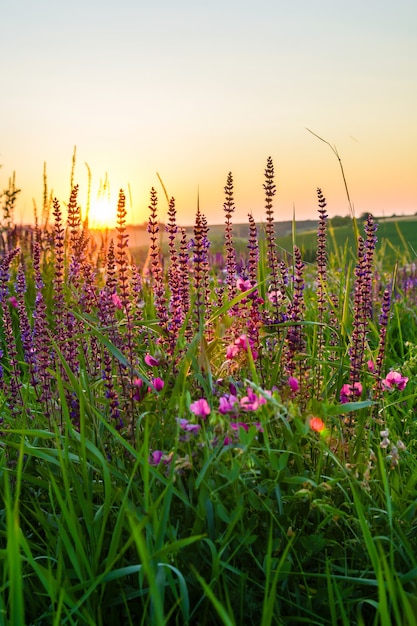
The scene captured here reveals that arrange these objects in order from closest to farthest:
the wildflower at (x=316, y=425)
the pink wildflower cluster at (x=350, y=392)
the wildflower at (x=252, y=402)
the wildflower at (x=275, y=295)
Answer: the wildflower at (x=252, y=402) < the wildflower at (x=316, y=425) < the pink wildflower cluster at (x=350, y=392) < the wildflower at (x=275, y=295)

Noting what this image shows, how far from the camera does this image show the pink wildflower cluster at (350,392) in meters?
3.10

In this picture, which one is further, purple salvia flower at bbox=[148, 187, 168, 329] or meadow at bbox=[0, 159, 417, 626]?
purple salvia flower at bbox=[148, 187, 168, 329]

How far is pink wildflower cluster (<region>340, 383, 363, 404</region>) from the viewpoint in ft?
10.2

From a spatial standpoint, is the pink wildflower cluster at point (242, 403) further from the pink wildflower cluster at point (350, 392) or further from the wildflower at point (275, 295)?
the wildflower at point (275, 295)

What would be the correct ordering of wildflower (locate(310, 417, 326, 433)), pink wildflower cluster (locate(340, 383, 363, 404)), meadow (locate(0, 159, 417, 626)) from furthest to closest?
pink wildflower cluster (locate(340, 383, 363, 404)) < wildflower (locate(310, 417, 326, 433)) < meadow (locate(0, 159, 417, 626))

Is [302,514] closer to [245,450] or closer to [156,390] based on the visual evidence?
[245,450]

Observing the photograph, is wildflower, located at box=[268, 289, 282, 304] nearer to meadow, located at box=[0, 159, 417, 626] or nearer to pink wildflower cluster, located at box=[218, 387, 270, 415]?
meadow, located at box=[0, 159, 417, 626]

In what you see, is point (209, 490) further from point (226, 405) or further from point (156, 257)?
point (156, 257)

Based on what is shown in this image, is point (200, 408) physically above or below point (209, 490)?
above

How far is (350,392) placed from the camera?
3152 mm

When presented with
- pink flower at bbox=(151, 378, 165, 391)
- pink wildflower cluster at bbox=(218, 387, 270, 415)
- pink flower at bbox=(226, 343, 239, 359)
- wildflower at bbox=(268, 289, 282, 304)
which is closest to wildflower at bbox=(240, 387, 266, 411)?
pink wildflower cluster at bbox=(218, 387, 270, 415)

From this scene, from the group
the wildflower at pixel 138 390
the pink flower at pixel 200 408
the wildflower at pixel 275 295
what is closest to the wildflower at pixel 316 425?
the pink flower at pixel 200 408

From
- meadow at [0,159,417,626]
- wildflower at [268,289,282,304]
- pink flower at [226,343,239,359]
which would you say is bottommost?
meadow at [0,159,417,626]

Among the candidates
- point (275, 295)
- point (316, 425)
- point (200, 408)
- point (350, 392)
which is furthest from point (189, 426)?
point (275, 295)
